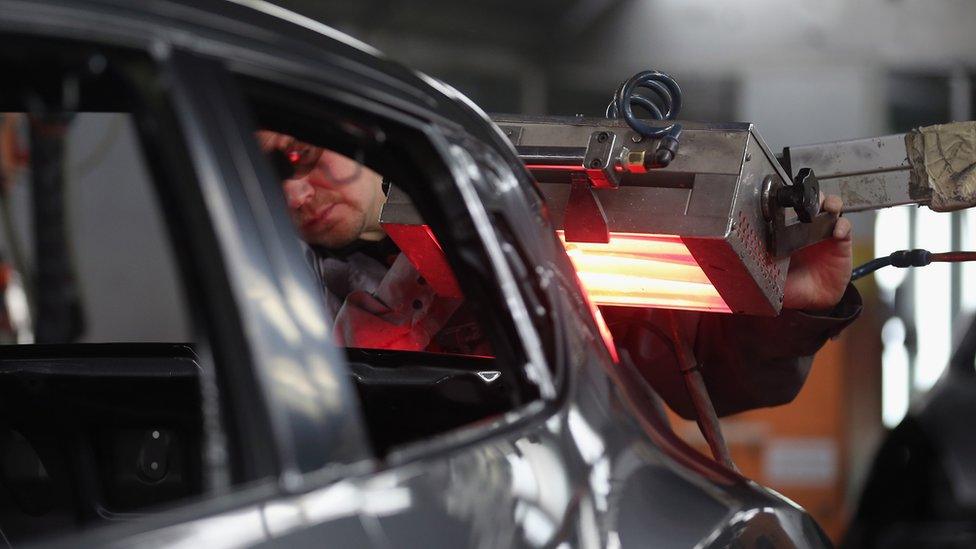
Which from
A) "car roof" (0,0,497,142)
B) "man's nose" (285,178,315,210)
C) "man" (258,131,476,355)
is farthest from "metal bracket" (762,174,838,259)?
"man's nose" (285,178,315,210)

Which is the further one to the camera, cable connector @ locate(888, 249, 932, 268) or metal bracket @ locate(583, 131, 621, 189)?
cable connector @ locate(888, 249, 932, 268)

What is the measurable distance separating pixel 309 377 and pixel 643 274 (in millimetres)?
1281

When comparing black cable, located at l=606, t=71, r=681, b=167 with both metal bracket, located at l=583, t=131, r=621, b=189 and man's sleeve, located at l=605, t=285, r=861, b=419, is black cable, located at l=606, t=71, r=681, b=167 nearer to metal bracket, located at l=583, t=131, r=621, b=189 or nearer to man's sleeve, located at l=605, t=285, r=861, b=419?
metal bracket, located at l=583, t=131, r=621, b=189

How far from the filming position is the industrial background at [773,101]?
8.61 metres

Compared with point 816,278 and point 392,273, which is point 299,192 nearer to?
point 392,273

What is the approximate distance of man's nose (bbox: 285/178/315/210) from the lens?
326cm

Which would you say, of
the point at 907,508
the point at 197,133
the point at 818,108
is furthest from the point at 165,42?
the point at 818,108

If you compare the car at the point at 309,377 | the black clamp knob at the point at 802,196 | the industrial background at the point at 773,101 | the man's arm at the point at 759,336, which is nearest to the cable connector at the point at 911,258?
the man's arm at the point at 759,336

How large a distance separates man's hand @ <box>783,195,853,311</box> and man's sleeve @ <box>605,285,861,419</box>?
0.03 m

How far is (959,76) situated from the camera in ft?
38.3

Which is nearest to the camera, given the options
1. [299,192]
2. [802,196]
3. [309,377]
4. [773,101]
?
[309,377]

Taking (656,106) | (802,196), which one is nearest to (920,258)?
(802,196)

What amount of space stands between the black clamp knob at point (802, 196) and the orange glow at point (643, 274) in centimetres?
19

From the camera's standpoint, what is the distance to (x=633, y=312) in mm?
2832
